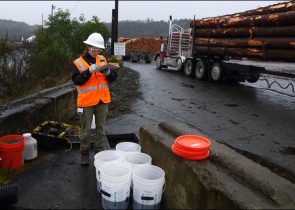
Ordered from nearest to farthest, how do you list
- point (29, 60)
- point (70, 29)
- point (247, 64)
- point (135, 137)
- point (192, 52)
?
1. point (135, 137)
2. point (29, 60)
3. point (247, 64)
4. point (192, 52)
5. point (70, 29)

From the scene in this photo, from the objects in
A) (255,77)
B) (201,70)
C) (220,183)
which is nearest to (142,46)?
(201,70)

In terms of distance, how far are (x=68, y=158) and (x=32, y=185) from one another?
110cm

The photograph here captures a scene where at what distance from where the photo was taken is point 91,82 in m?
5.16

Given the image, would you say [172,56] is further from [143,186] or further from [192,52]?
[143,186]

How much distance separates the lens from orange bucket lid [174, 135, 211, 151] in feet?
12.5

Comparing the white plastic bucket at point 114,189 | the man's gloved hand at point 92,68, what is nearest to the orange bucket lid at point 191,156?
the white plastic bucket at point 114,189

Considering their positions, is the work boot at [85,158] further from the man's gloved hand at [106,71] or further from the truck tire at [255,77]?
the truck tire at [255,77]

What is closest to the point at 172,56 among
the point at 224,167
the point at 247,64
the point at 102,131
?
Result: the point at 247,64

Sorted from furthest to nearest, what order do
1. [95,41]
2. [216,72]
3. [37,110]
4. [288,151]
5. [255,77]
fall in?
[216,72], [255,77], [288,151], [37,110], [95,41]

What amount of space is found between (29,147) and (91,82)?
A: 1422 mm

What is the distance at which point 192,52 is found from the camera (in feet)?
62.4

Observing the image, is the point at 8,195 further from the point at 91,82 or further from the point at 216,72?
the point at 216,72

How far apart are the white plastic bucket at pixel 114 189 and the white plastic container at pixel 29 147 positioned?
1.86 m

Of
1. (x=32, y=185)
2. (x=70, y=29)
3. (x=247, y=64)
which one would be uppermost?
(x=70, y=29)
